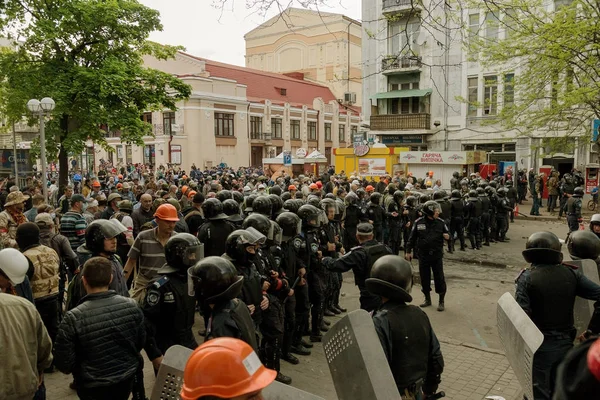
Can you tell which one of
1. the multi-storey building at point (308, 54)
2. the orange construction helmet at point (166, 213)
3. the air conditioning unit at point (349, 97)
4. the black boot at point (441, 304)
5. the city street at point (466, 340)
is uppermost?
the multi-storey building at point (308, 54)

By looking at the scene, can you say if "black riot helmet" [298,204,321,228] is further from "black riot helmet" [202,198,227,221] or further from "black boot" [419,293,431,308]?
"black boot" [419,293,431,308]

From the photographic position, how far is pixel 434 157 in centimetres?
2155

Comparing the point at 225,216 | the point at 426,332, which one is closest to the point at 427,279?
the point at 225,216

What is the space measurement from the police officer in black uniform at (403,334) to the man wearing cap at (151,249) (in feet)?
9.24

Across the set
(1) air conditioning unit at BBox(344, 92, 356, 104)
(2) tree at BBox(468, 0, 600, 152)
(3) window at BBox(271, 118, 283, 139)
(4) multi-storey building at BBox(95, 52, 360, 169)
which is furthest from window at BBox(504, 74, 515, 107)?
(1) air conditioning unit at BBox(344, 92, 356, 104)

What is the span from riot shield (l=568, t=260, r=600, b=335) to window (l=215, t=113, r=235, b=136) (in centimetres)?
3749

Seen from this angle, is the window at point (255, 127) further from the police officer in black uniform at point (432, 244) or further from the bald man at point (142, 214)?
the police officer in black uniform at point (432, 244)

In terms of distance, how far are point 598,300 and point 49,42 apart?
62.6ft

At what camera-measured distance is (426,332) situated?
344 cm

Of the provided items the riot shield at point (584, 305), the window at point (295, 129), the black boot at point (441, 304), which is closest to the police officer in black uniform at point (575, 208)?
the black boot at point (441, 304)

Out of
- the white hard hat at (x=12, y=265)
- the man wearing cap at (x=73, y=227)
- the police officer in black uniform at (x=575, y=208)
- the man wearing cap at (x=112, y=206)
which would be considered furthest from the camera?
the police officer in black uniform at (x=575, y=208)

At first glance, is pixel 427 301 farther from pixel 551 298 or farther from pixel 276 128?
pixel 276 128

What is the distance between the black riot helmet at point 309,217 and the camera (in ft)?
22.9

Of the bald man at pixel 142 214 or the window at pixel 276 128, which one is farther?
the window at pixel 276 128
